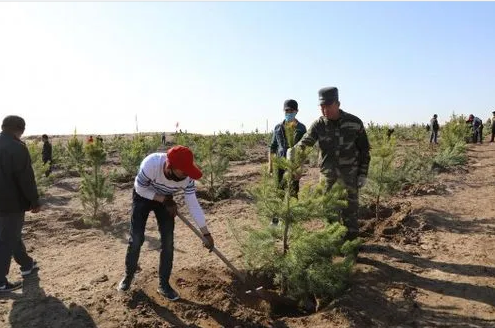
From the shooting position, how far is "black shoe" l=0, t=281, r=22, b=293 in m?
4.65

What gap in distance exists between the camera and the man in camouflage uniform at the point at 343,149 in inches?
185

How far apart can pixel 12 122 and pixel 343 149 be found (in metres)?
3.64

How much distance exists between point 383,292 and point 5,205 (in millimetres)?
4049

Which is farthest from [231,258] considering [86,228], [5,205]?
[86,228]

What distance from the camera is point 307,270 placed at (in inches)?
155

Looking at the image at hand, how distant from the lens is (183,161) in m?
3.63

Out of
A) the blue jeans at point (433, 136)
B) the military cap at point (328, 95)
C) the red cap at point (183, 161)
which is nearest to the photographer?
the red cap at point (183, 161)

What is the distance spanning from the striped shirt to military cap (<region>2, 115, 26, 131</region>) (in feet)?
5.68

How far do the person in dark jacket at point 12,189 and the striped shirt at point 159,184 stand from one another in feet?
4.97

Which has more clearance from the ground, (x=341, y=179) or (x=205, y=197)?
(x=341, y=179)

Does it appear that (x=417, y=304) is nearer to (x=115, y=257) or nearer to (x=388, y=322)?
(x=388, y=322)

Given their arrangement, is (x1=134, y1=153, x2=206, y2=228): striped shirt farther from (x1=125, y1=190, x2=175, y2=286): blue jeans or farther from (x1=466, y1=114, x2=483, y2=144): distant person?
(x1=466, y1=114, x2=483, y2=144): distant person

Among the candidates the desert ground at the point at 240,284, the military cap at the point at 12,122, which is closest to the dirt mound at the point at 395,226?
the desert ground at the point at 240,284

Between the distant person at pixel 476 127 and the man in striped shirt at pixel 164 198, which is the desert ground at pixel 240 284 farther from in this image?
the distant person at pixel 476 127
